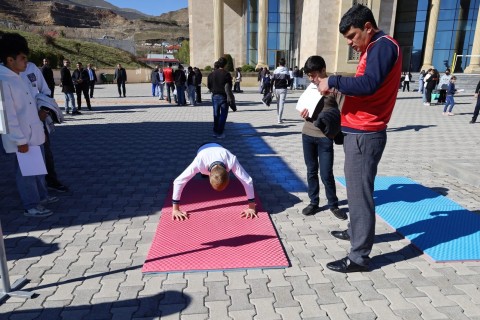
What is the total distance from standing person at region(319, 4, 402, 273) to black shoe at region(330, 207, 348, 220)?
1.15 m

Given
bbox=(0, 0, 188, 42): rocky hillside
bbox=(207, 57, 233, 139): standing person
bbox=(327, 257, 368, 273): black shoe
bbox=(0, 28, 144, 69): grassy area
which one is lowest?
bbox=(327, 257, 368, 273): black shoe

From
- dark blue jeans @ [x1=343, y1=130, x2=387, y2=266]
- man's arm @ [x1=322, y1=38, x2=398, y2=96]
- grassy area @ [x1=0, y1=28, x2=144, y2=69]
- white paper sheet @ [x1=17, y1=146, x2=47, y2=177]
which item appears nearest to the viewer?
man's arm @ [x1=322, y1=38, x2=398, y2=96]

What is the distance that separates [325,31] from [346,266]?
89.1ft

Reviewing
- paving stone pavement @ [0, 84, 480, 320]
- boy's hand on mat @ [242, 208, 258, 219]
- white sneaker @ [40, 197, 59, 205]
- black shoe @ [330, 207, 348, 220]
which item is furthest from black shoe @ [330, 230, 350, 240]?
white sneaker @ [40, 197, 59, 205]

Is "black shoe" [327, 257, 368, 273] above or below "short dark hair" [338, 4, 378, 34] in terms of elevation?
below

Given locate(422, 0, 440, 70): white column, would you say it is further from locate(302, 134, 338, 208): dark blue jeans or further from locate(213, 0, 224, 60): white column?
locate(302, 134, 338, 208): dark blue jeans

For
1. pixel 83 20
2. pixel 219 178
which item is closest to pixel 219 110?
pixel 219 178

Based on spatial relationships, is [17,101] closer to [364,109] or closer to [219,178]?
[219,178]

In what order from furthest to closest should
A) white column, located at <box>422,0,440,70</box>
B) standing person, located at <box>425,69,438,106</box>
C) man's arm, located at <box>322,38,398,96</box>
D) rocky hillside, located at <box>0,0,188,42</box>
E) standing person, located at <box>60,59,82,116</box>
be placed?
1. rocky hillside, located at <box>0,0,188,42</box>
2. white column, located at <box>422,0,440,70</box>
3. standing person, located at <box>425,69,438,106</box>
4. standing person, located at <box>60,59,82,116</box>
5. man's arm, located at <box>322,38,398,96</box>

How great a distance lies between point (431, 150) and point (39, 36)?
5480 cm

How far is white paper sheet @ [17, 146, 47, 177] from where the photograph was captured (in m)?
3.82

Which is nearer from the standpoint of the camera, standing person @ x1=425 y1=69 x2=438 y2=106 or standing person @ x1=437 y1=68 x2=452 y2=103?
standing person @ x1=437 y1=68 x2=452 y2=103

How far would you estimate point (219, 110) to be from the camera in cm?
882

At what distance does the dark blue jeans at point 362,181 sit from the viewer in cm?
288
